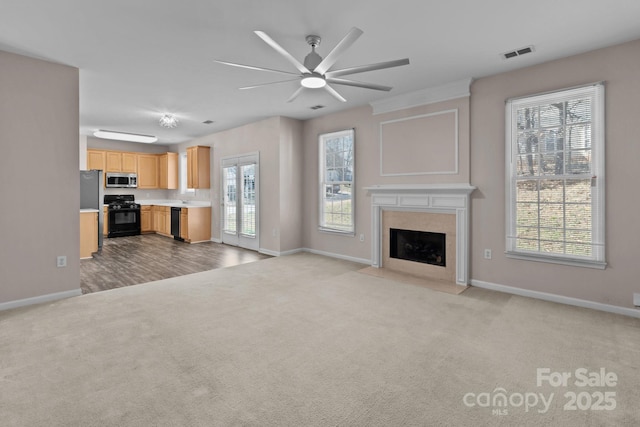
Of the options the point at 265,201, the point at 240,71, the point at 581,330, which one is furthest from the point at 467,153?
the point at 265,201

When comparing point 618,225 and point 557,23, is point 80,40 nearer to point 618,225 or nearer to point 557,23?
point 557,23

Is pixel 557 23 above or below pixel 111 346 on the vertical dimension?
above

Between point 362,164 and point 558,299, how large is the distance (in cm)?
328

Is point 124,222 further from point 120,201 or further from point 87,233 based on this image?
point 87,233

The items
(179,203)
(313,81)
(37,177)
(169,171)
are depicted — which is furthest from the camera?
(169,171)

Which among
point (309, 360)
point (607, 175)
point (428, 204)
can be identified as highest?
point (607, 175)

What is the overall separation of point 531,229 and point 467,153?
1215 millimetres

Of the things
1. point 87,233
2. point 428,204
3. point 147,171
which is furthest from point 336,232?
point 147,171

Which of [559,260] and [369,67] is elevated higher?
[369,67]

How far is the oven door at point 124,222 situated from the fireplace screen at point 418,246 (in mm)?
7243

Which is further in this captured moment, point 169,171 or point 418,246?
point 169,171

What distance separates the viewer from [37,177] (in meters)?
3.60

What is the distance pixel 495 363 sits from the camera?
235 centimetres

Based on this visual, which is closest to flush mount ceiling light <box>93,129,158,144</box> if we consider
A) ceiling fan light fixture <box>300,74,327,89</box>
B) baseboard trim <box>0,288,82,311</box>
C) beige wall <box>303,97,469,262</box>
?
beige wall <box>303,97,469,262</box>
